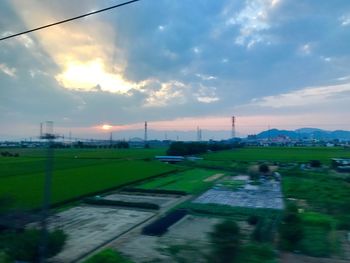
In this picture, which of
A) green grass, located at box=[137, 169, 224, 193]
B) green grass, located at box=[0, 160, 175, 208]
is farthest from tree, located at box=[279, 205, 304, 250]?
green grass, located at box=[137, 169, 224, 193]

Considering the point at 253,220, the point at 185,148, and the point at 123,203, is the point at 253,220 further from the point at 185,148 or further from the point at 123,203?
the point at 185,148

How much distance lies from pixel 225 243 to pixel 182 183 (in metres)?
21.1

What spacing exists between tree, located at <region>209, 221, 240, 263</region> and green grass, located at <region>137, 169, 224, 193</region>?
1661 cm

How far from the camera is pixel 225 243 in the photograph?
Answer: 6.36 m

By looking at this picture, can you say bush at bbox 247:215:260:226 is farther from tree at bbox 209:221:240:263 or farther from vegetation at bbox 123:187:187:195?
vegetation at bbox 123:187:187:195

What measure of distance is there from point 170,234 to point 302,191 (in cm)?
1316

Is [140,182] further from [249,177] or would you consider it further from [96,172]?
[249,177]

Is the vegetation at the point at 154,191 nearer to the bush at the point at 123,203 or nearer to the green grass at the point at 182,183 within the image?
the green grass at the point at 182,183

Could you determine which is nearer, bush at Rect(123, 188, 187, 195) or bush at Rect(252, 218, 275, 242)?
bush at Rect(252, 218, 275, 242)

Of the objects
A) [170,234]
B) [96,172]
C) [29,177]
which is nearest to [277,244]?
[170,234]

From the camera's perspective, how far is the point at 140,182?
88.2ft

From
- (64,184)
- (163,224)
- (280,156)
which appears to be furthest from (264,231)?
(280,156)

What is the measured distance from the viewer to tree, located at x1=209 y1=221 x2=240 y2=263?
5979 mm

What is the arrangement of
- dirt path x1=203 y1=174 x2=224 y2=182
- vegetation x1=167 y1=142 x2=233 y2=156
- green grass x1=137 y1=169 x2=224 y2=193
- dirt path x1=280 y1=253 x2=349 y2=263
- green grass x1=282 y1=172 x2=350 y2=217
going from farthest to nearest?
vegetation x1=167 y1=142 x2=233 y2=156 → dirt path x1=203 y1=174 x2=224 y2=182 → green grass x1=137 y1=169 x2=224 y2=193 → green grass x1=282 y1=172 x2=350 y2=217 → dirt path x1=280 y1=253 x2=349 y2=263
